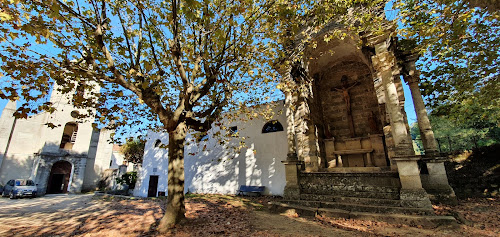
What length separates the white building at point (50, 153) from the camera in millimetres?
17562

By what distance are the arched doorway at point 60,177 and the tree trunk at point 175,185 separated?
20406mm

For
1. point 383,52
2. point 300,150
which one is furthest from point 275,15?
point 300,150

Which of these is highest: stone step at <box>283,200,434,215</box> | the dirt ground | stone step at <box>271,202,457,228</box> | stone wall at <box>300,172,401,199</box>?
stone wall at <box>300,172,401,199</box>

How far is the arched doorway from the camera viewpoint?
61.3ft

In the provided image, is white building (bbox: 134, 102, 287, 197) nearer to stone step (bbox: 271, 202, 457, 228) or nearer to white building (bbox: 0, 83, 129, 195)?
stone step (bbox: 271, 202, 457, 228)

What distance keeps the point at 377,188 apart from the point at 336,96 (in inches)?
232

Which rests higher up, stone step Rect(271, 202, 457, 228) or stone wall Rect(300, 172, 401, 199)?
stone wall Rect(300, 172, 401, 199)

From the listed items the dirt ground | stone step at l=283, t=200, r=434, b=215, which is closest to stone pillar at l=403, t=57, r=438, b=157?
the dirt ground

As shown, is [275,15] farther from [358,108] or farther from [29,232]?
[29,232]

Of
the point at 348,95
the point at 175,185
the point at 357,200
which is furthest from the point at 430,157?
the point at 175,185

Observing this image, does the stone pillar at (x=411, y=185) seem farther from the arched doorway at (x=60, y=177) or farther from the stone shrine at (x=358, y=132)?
the arched doorway at (x=60, y=177)

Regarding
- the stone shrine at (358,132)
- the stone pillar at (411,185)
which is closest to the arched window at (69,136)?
the stone shrine at (358,132)

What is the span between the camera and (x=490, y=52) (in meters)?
6.70

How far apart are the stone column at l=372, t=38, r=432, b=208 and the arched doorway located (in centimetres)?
2499
